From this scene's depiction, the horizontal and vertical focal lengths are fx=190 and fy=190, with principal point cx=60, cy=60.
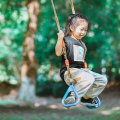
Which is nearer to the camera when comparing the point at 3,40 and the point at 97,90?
the point at 97,90

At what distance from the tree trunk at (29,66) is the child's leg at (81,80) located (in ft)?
17.1

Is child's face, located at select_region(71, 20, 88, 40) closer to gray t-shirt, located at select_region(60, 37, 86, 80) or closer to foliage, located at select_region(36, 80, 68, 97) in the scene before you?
gray t-shirt, located at select_region(60, 37, 86, 80)

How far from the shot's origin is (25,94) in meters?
7.42

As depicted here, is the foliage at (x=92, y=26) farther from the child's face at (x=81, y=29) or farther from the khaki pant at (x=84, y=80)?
the khaki pant at (x=84, y=80)

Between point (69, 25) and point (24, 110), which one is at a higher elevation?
point (69, 25)

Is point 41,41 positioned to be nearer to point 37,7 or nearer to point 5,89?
point 37,7

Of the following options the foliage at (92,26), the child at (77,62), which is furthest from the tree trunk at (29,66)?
the child at (77,62)

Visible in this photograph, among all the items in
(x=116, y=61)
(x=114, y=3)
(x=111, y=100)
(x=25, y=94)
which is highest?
(x=114, y=3)

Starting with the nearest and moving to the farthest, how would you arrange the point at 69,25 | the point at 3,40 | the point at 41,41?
the point at 69,25 < the point at 41,41 < the point at 3,40

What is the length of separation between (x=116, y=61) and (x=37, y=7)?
425 centimetres

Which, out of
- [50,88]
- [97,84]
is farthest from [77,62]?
[50,88]

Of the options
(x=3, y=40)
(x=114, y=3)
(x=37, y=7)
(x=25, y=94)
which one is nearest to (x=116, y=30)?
(x=114, y=3)

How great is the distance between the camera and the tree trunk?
742 cm

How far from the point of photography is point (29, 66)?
7.52 metres
